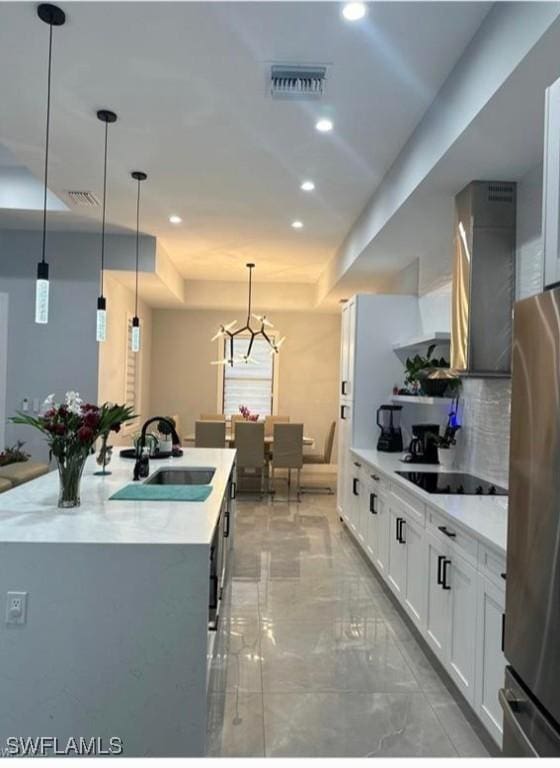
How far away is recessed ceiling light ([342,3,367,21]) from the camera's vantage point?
214 cm

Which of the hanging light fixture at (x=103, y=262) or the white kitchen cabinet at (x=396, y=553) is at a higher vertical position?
the hanging light fixture at (x=103, y=262)

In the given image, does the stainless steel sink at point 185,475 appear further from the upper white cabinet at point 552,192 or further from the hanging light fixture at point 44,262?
the upper white cabinet at point 552,192

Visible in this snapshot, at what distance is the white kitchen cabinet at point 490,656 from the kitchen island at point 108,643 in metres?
1.12

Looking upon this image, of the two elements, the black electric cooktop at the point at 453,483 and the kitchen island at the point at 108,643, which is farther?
the black electric cooktop at the point at 453,483

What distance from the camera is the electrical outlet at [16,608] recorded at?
67.6 inches

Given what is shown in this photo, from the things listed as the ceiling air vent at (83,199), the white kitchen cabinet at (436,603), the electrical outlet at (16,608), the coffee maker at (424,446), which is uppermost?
the ceiling air vent at (83,199)

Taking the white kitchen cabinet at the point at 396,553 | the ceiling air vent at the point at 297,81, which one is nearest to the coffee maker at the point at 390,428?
the white kitchen cabinet at the point at 396,553

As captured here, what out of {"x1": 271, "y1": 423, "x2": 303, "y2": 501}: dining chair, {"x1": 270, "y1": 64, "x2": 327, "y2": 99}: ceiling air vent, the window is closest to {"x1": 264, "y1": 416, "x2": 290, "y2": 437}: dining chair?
the window

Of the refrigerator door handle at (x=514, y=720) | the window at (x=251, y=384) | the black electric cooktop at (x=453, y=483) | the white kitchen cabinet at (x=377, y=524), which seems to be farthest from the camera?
the window at (x=251, y=384)

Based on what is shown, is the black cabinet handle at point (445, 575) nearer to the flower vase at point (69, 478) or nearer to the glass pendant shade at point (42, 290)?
the flower vase at point (69, 478)

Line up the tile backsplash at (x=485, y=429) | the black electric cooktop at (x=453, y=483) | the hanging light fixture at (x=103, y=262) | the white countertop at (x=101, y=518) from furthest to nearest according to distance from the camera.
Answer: the tile backsplash at (x=485, y=429)
the hanging light fixture at (x=103, y=262)
the black electric cooktop at (x=453, y=483)
the white countertop at (x=101, y=518)

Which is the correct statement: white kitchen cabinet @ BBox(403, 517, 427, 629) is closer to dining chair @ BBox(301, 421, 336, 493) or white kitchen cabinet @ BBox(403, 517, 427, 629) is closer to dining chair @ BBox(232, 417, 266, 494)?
dining chair @ BBox(232, 417, 266, 494)

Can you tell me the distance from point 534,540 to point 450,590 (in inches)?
50.1

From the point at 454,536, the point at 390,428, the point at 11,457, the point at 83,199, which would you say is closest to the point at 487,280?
the point at 454,536
